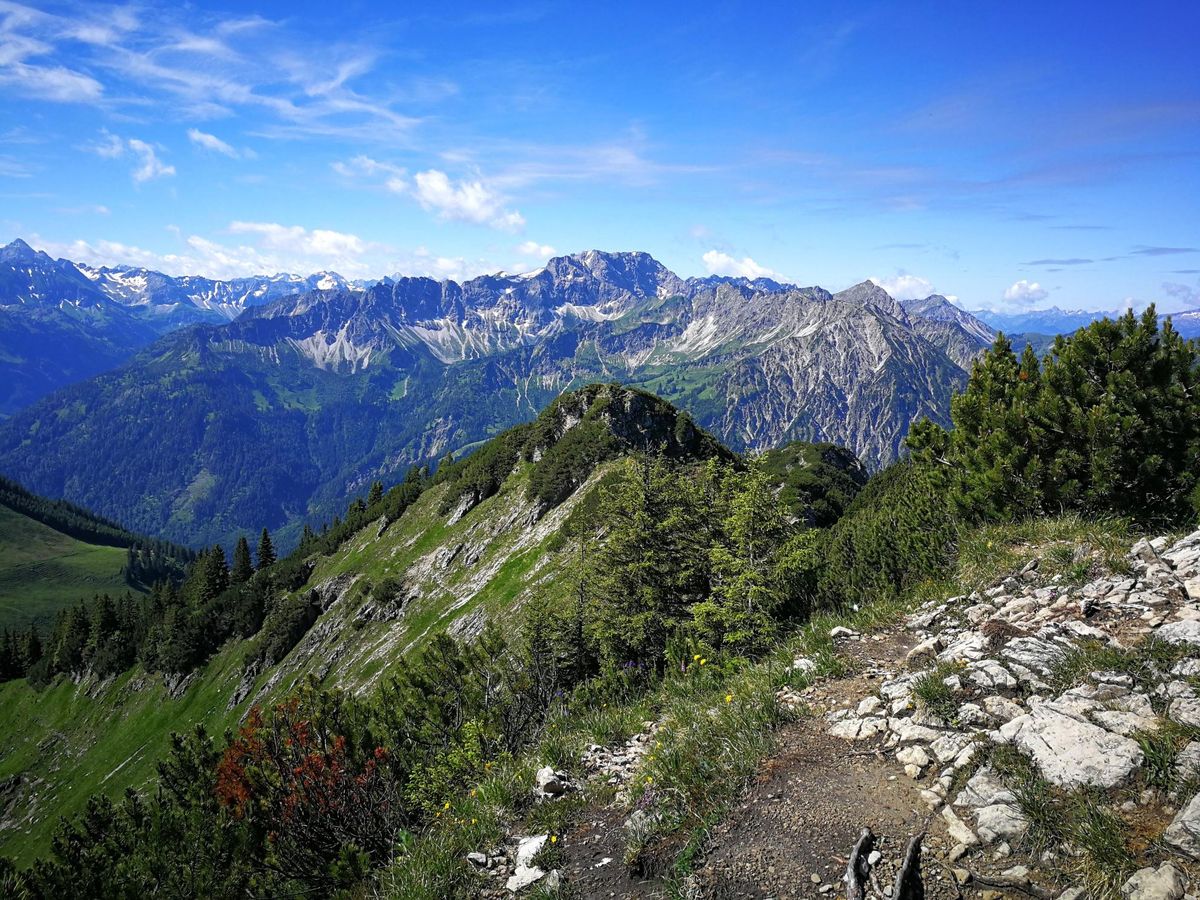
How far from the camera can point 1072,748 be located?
639 centimetres

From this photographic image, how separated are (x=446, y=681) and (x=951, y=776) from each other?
15.1 meters

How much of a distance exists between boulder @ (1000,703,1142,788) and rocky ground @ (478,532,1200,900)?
0.6 inches

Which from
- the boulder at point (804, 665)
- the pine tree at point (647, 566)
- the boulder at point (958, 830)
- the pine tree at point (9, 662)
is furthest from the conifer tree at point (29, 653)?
the boulder at point (958, 830)

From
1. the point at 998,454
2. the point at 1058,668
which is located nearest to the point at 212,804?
the point at 1058,668

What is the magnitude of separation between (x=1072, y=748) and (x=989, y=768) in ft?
2.74

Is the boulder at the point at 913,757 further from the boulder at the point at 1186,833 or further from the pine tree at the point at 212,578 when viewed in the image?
the pine tree at the point at 212,578

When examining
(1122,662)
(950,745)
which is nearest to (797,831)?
(950,745)

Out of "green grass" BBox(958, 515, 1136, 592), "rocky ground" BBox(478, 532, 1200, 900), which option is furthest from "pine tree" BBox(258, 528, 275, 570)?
"green grass" BBox(958, 515, 1136, 592)

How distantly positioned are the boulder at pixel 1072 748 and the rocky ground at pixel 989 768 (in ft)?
0.05

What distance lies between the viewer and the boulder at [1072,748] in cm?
601

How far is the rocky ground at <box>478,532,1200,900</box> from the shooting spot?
5.55 meters

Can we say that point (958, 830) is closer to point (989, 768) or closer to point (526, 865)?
point (989, 768)

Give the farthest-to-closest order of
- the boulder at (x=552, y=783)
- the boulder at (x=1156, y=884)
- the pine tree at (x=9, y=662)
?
the pine tree at (x=9, y=662) < the boulder at (x=552, y=783) < the boulder at (x=1156, y=884)

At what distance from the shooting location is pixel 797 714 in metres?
9.29
